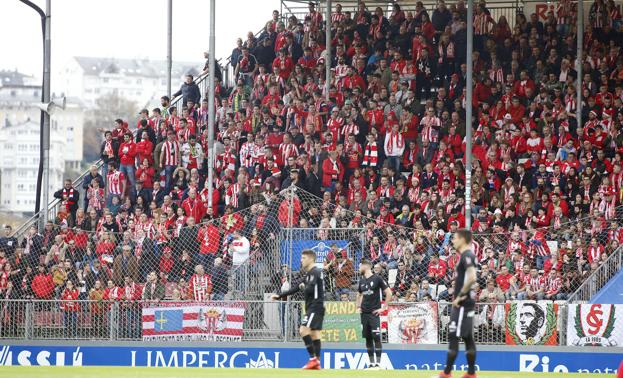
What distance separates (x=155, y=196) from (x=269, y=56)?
628 centimetres

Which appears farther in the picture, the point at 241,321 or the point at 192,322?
the point at 192,322

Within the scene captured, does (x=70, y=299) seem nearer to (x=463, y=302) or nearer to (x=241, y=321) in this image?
(x=241, y=321)

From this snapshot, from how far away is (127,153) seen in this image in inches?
1218

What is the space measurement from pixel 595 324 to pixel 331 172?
8081mm

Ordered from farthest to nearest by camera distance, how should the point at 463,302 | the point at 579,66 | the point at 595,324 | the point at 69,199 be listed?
the point at 69,199 → the point at 579,66 → the point at 595,324 → the point at 463,302

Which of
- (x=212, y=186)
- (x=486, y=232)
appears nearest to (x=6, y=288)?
(x=212, y=186)

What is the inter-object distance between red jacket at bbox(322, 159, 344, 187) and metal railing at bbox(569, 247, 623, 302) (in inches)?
283

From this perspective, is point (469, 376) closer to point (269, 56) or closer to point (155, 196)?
point (155, 196)

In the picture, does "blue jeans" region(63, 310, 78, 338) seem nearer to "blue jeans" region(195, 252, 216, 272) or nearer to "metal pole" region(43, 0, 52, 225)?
"blue jeans" region(195, 252, 216, 272)

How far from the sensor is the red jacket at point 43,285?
25.5 metres

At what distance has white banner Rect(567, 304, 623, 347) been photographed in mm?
22328

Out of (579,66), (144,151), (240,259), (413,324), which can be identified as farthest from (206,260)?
(579,66)

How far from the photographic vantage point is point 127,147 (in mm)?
30922

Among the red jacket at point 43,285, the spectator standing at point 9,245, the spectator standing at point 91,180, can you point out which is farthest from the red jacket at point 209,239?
the spectator standing at point 91,180
